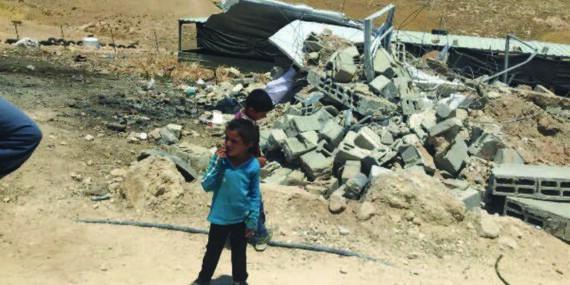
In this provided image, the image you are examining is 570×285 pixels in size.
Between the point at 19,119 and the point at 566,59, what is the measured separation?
58.3ft

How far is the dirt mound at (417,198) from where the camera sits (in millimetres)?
6078

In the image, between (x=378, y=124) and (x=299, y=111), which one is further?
(x=299, y=111)

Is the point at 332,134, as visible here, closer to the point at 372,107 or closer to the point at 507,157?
the point at 372,107

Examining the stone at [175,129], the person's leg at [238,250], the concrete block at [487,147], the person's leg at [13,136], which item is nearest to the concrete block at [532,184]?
the concrete block at [487,147]

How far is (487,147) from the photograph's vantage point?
27.2 ft

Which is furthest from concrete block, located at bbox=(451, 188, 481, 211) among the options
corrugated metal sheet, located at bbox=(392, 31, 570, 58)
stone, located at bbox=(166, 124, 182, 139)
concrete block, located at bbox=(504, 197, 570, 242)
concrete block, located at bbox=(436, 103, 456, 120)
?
corrugated metal sheet, located at bbox=(392, 31, 570, 58)

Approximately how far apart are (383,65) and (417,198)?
4393 mm

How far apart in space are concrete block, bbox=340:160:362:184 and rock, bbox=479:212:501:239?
1.67m

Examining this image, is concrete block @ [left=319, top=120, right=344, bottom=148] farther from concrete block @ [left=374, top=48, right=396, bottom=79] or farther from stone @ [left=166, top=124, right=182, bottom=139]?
stone @ [left=166, top=124, right=182, bottom=139]

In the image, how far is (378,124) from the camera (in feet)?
29.2

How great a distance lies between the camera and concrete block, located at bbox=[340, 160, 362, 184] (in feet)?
23.6

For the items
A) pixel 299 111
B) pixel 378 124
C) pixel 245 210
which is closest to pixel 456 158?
pixel 378 124

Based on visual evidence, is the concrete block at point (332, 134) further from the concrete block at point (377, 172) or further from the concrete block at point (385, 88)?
the concrete block at point (385, 88)

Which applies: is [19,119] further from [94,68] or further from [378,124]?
[94,68]
